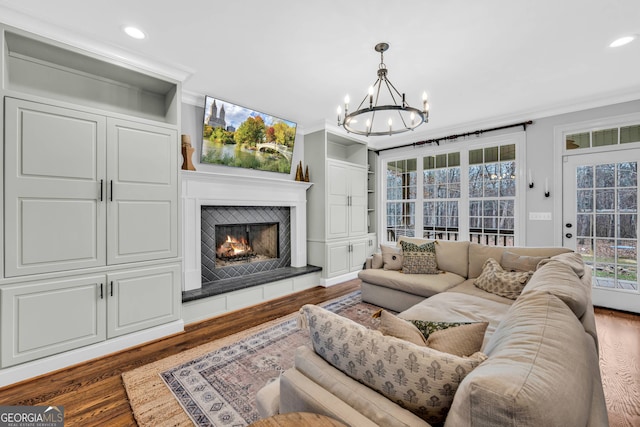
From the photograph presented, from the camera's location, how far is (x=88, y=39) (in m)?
2.28

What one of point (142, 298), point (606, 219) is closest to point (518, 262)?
point (606, 219)

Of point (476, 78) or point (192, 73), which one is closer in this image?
point (192, 73)

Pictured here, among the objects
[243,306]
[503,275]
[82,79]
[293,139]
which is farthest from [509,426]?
[293,139]

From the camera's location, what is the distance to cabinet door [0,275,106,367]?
2.03 meters

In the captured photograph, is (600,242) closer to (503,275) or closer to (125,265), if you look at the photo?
(503,275)

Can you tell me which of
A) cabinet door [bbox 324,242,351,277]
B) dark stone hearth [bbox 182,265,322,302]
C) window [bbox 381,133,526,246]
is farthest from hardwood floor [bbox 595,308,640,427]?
dark stone hearth [bbox 182,265,322,302]

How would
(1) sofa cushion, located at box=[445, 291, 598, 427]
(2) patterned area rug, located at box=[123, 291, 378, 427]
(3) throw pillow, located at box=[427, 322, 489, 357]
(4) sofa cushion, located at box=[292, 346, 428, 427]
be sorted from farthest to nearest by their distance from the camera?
(2) patterned area rug, located at box=[123, 291, 378, 427]
(3) throw pillow, located at box=[427, 322, 489, 357]
(4) sofa cushion, located at box=[292, 346, 428, 427]
(1) sofa cushion, located at box=[445, 291, 598, 427]

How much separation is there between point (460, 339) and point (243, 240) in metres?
3.53

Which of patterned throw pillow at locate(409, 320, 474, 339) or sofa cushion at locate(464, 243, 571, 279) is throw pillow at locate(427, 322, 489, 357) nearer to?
patterned throw pillow at locate(409, 320, 474, 339)

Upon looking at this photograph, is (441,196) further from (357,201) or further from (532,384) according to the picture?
(532,384)

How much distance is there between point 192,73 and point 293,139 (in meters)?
1.78

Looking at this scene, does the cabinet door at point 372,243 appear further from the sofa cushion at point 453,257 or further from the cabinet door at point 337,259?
the sofa cushion at point 453,257

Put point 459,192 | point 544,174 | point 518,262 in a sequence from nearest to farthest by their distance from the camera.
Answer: point 518,262
point 544,174
point 459,192

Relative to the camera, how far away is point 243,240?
4.17 metres
